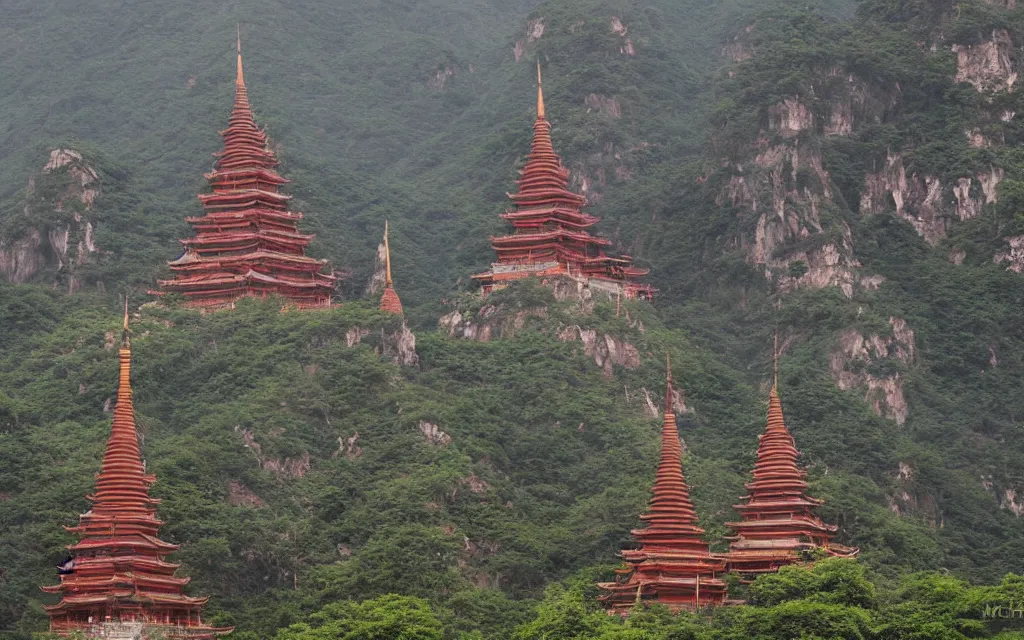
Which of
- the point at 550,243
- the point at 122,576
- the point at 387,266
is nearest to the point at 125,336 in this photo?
the point at 387,266

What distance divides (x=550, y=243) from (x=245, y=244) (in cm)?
1218

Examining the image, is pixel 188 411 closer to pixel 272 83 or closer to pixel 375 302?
pixel 375 302

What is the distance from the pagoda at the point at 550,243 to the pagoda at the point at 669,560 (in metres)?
21.8

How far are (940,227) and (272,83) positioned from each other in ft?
155

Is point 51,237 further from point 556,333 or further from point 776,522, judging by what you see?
point 776,522

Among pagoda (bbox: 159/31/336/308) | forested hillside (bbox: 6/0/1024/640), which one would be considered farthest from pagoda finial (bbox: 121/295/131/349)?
pagoda (bbox: 159/31/336/308)

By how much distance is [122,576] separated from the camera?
90.4 meters

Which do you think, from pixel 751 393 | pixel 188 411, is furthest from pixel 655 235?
pixel 188 411

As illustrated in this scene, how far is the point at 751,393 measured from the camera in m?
115

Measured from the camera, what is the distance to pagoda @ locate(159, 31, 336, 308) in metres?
115

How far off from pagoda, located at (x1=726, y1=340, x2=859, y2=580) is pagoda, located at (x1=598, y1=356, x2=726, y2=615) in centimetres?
118

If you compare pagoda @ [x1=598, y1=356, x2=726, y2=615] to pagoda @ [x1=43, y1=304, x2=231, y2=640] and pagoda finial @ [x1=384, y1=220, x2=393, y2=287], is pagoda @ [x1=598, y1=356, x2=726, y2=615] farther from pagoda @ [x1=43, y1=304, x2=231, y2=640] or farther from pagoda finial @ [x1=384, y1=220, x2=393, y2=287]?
pagoda finial @ [x1=384, y1=220, x2=393, y2=287]

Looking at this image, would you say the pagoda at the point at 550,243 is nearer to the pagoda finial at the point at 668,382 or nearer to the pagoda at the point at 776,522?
the pagoda finial at the point at 668,382

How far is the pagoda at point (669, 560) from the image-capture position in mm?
93500
